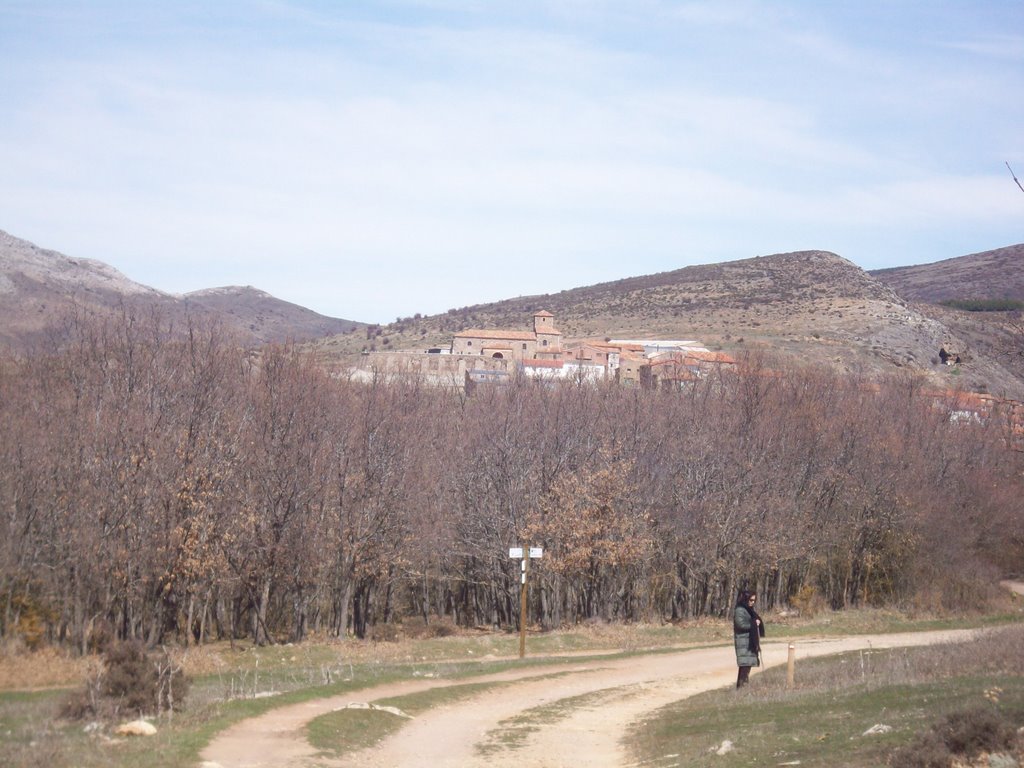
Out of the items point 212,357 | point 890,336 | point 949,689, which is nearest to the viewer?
point 949,689

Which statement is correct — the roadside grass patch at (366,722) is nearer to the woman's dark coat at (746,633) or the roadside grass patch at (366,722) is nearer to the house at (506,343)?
the woman's dark coat at (746,633)

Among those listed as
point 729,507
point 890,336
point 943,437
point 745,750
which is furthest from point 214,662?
point 890,336

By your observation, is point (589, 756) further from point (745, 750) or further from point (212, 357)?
point (212, 357)

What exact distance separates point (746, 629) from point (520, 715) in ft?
15.3

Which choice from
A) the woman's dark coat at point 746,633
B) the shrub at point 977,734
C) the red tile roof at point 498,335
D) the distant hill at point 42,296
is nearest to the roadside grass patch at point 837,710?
the shrub at point 977,734

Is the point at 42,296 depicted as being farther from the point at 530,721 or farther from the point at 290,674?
the point at 530,721

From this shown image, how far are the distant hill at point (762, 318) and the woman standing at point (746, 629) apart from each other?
82383mm

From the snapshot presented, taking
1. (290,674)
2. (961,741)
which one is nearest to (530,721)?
(290,674)

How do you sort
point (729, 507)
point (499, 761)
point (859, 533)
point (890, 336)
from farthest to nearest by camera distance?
point (890, 336)
point (859, 533)
point (729, 507)
point (499, 761)

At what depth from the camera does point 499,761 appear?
15.5 meters

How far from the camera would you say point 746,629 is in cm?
1998

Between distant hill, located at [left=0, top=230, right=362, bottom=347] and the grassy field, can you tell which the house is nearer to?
distant hill, located at [left=0, top=230, right=362, bottom=347]

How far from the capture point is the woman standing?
65.1 feet

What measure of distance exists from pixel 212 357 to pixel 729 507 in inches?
901
